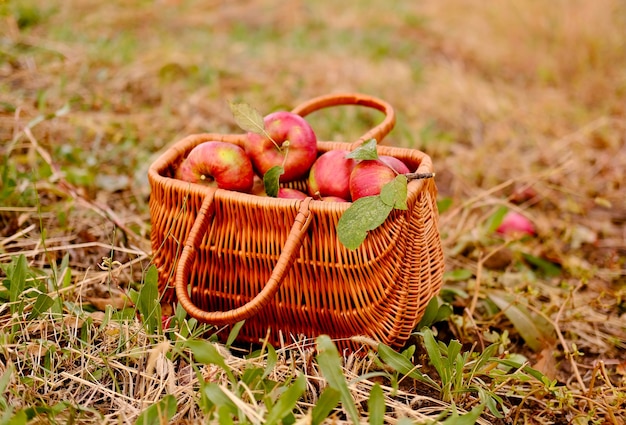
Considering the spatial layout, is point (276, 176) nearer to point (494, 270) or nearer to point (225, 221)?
point (225, 221)

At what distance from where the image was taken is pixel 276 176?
1.37 m

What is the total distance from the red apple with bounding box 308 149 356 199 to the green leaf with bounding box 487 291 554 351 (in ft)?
2.10

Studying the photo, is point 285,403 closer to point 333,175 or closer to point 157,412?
point 157,412

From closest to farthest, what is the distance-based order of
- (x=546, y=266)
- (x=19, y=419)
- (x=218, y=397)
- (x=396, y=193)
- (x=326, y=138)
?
(x=19, y=419)
(x=218, y=397)
(x=396, y=193)
(x=546, y=266)
(x=326, y=138)

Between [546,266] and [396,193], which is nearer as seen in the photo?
[396,193]

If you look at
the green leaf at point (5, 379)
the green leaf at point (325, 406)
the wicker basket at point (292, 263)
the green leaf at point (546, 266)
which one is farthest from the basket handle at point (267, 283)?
the green leaf at point (546, 266)

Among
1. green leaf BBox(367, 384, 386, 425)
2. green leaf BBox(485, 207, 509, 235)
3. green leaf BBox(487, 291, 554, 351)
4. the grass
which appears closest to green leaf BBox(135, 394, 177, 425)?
the grass

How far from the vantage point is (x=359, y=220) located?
122cm

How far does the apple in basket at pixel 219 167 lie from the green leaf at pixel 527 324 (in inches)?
33.1

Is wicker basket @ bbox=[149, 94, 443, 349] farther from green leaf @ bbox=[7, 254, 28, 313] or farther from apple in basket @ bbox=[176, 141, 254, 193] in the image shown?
green leaf @ bbox=[7, 254, 28, 313]

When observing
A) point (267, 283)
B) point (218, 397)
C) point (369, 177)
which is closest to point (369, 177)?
point (369, 177)

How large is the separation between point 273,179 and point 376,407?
56cm

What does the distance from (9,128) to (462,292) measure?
5.94ft

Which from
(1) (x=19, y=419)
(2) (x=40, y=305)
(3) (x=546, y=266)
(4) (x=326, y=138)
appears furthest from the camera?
(4) (x=326, y=138)
